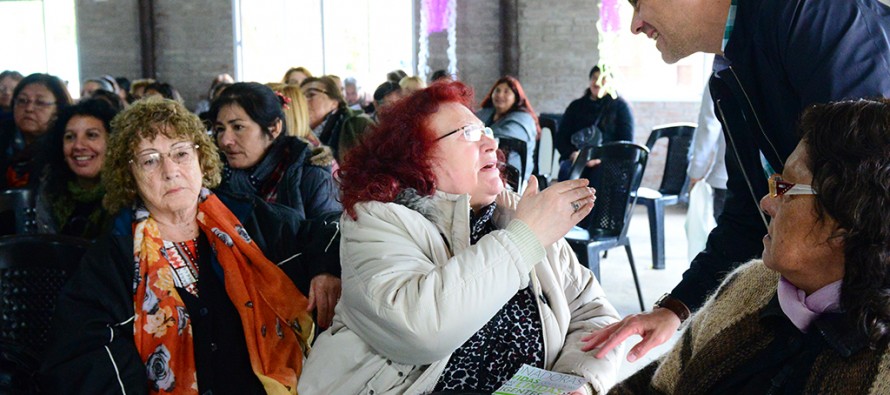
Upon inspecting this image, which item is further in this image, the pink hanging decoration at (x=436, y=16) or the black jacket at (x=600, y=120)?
the pink hanging decoration at (x=436, y=16)

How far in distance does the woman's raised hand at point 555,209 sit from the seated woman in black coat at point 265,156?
1.56 meters

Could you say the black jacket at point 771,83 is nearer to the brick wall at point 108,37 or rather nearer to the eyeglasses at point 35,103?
the eyeglasses at point 35,103

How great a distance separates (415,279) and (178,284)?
30.4 inches

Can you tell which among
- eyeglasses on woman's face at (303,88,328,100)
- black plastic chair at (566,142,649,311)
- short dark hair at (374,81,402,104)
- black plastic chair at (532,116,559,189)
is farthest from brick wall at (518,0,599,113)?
black plastic chair at (566,142,649,311)

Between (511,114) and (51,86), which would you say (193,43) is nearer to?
(511,114)

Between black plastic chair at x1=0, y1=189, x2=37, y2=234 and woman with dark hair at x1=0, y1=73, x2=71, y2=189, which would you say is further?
woman with dark hair at x1=0, y1=73, x2=71, y2=189

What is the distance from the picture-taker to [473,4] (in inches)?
396

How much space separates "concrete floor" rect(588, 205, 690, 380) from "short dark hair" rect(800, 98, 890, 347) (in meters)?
2.68

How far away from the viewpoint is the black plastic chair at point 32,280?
2176mm

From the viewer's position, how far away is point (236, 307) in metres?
2.12

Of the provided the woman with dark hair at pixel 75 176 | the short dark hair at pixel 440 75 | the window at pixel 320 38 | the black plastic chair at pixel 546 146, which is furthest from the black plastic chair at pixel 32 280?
the window at pixel 320 38

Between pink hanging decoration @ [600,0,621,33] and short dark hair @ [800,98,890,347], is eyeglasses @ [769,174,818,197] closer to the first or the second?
short dark hair @ [800,98,890,347]

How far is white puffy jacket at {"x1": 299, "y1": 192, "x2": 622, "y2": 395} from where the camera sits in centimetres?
165

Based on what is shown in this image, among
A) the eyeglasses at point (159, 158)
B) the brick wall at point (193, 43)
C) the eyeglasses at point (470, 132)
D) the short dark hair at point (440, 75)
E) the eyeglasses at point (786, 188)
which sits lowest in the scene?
the eyeglasses at point (159, 158)
